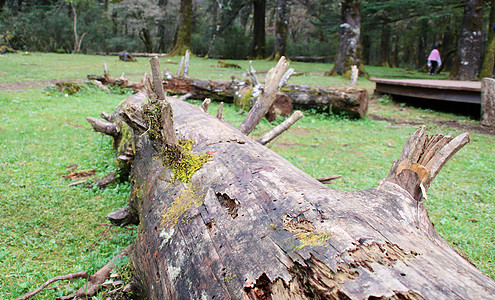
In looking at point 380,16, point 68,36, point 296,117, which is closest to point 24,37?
point 68,36

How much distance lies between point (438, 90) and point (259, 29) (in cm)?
1875

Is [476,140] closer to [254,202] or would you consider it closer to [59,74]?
[254,202]

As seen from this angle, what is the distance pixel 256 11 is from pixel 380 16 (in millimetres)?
9655

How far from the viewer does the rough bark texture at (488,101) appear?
25.1ft

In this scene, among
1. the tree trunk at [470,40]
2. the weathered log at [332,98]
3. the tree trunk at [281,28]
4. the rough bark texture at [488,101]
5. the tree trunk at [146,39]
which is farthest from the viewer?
the tree trunk at [146,39]

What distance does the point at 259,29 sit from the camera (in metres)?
26.2

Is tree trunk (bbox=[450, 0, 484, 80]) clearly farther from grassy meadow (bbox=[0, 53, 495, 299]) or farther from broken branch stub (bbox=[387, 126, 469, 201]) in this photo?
broken branch stub (bbox=[387, 126, 469, 201])

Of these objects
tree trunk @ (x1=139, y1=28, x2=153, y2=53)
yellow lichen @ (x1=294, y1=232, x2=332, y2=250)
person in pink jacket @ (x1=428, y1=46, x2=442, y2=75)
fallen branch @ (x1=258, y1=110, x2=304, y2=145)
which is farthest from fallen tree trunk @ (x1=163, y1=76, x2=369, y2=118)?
tree trunk @ (x1=139, y1=28, x2=153, y2=53)

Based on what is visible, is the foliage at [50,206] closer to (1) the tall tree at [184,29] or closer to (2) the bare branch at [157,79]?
(2) the bare branch at [157,79]

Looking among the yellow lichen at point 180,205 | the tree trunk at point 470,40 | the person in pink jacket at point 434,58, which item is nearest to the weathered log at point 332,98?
the yellow lichen at point 180,205

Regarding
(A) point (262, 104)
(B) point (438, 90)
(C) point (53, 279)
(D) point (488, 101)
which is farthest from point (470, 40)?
(C) point (53, 279)

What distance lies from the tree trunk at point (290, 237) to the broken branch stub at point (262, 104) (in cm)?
164

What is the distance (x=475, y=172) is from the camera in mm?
5184

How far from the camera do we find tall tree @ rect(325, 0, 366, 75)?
49.9 feet
